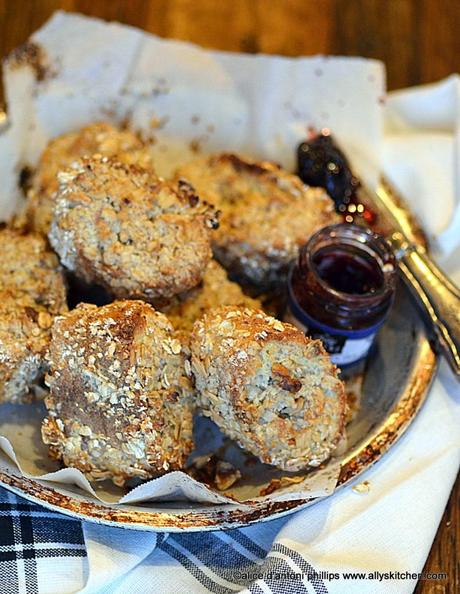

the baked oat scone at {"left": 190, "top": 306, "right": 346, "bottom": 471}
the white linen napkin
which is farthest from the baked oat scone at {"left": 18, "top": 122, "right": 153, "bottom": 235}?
the white linen napkin

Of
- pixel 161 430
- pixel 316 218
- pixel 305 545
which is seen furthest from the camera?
pixel 316 218

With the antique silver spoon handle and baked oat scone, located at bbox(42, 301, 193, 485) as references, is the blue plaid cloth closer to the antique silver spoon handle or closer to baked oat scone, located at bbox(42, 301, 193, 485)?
baked oat scone, located at bbox(42, 301, 193, 485)

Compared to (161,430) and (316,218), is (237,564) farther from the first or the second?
(316,218)

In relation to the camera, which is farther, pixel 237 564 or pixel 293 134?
pixel 293 134

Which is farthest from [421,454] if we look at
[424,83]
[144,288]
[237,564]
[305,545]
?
[424,83]

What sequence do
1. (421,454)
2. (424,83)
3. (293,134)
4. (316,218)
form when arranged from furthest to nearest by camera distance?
1. (424,83)
2. (293,134)
3. (316,218)
4. (421,454)

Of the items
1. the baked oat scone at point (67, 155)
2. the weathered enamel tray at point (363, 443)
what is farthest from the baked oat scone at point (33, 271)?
the weathered enamel tray at point (363, 443)

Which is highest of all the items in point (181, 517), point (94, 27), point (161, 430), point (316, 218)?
point (94, 27)

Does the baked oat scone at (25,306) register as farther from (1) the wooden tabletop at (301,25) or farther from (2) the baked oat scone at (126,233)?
(1) the wooden tabletop at (301,25)
